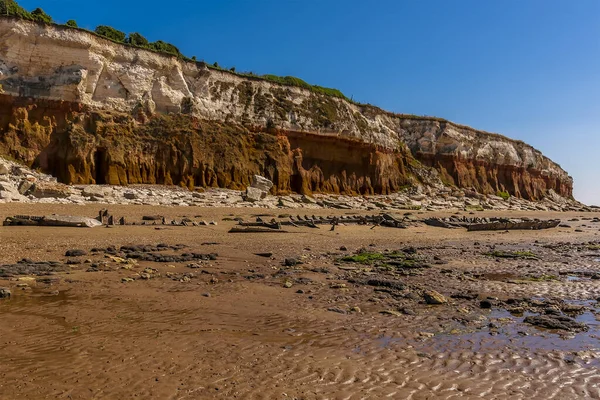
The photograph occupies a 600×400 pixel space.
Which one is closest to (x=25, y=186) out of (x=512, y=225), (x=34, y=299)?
(x=34, y=299)

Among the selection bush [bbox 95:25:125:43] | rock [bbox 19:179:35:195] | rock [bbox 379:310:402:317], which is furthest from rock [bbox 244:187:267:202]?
rock [bbox 379:310:402:317]

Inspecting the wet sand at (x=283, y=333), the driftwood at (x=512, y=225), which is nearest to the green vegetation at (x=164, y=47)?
the driftwood at (x=512, y=225)

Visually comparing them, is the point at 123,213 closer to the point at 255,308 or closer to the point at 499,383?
the point at 255,308

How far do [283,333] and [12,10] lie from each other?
3323 cm

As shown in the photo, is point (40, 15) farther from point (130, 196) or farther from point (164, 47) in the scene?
point (130, 196)

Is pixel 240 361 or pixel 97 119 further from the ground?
pixel 97 119

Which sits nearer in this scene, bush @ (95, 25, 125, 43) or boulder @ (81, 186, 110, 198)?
boulder @ (81, 186, 110, 198)

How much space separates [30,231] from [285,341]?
1120cm

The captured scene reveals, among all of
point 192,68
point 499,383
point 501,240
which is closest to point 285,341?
point 499,383

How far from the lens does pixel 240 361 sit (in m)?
4.77

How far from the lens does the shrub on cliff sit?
91.1 feet

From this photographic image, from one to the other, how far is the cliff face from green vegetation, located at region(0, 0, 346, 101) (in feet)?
1.97

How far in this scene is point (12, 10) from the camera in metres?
28.9

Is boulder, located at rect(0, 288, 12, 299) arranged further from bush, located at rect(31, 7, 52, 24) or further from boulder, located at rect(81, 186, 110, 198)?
bush, located at rect(31, 7, 52, 24)
